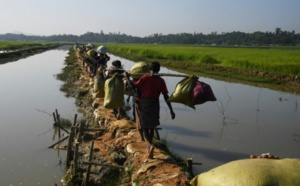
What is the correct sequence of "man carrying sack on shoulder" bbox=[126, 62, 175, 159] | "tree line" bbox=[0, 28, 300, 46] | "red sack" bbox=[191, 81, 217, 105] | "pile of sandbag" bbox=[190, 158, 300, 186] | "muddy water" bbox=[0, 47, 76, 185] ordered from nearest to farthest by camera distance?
"pile of sandbag" bbox=[190, 158, 300, 186] → "man carrying sack on shoulder" bbox=[126, 62, 175, 159] → "red sack" bbox=[191, 81, 217, 105] → "muddy water" bbox=[0, 47, 76, 185] → "tree line" bbox=[0, 28, 300, 46]

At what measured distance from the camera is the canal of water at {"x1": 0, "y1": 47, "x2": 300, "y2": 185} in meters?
5.78

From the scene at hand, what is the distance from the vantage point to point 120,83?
204 inches

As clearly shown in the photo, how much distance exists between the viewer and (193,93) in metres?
4.52

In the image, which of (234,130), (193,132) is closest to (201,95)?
(193,132)

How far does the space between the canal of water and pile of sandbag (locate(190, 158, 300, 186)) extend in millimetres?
2827

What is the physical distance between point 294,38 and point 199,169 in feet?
302

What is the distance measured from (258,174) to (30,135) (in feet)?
20.4

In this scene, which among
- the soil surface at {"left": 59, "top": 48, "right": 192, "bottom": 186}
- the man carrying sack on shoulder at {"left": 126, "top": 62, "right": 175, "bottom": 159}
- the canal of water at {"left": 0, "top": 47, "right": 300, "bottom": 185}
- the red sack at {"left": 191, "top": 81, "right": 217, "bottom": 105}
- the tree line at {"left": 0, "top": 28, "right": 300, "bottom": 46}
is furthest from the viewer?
the tree line at {"left": 0, "top": 28, "right": 300, "bottom": 46}

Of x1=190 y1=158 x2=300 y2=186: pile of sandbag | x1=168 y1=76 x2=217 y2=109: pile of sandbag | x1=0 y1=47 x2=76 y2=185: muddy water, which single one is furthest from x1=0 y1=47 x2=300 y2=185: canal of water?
x1=190 y1=158 x2=300 y2=186: pile of sandbag

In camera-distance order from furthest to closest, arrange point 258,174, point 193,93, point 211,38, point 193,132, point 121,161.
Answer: point 211,38
point 193,132
point 121,161
point 193,93
point 258,174

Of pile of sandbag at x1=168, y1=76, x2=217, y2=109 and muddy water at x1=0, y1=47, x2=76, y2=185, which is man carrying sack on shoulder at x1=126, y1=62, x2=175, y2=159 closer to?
pile of sandbag at x1=168, y1=76, x2=217, y2=109

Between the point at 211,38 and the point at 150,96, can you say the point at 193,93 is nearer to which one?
the point at 150,96

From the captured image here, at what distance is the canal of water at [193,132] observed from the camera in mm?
5781

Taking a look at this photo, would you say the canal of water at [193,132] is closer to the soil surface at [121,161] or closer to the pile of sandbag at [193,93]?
the soil surface at [121,161]
